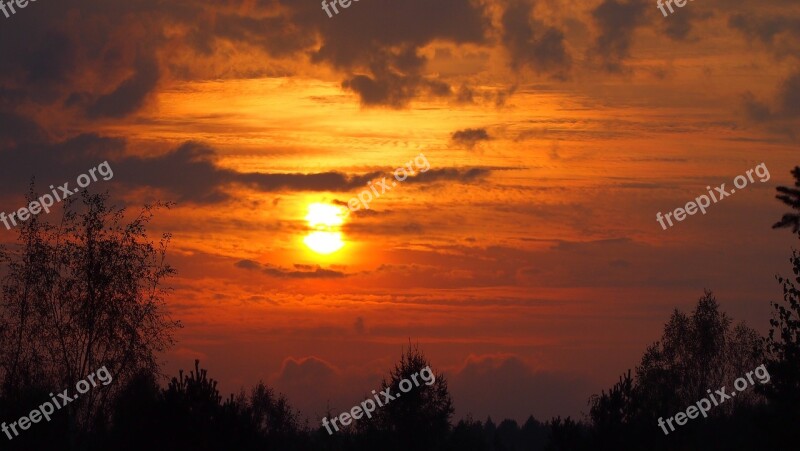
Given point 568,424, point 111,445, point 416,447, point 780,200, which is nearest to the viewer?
point 780,200

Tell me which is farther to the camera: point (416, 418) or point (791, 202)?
point (416, 418)

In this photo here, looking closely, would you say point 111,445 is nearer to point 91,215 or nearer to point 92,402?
point 92,402

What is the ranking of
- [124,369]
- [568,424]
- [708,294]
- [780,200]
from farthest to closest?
[708,294]
[568,424]
[124,369]
[780,200]

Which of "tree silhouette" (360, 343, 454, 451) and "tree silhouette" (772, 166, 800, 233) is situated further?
"tree silhouette" (360, 343, 454, 451)

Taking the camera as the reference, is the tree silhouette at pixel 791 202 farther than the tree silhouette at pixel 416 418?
No

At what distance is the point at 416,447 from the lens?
70.5 metres

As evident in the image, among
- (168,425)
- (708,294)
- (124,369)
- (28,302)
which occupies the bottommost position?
(168,425)

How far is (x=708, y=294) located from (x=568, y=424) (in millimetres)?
49606

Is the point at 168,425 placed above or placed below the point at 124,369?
below

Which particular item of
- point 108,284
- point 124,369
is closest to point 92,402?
point 124,369

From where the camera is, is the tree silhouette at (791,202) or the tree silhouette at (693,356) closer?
the tree silhouette at (791,202)

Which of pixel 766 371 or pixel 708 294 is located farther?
pixel 708 294

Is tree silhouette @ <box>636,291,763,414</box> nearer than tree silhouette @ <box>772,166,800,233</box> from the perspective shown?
No

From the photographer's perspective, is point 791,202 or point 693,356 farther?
point 693,356
